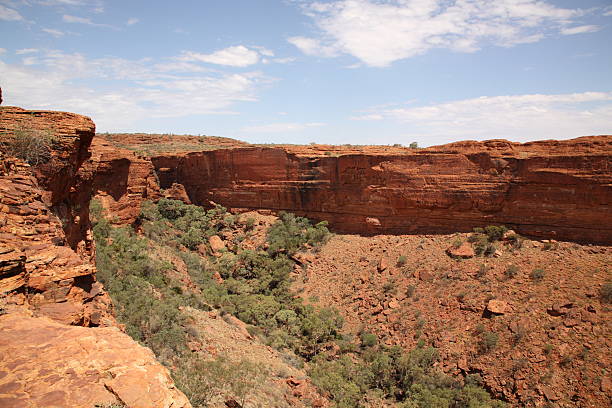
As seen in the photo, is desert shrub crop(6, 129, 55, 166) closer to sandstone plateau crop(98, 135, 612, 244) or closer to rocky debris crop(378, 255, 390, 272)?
rocky debris crop(378, 255, 390, 272)

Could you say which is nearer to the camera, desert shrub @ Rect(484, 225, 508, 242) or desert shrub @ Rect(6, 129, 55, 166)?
desert shrub @ Rect(6, 129, 55, 166)

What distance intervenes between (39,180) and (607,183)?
22.5m

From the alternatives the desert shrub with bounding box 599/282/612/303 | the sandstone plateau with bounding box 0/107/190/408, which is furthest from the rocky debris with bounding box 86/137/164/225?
the desert shrub with bounding box 599/282/612/303

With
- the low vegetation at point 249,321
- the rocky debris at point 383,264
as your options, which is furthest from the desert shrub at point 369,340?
the rocky debris at point 383,264

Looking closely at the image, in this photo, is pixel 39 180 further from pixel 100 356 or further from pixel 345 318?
pixel 345 318

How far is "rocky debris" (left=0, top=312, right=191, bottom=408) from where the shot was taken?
10.7 feet

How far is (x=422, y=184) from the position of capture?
23.2m

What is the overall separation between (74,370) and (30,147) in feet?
23.0

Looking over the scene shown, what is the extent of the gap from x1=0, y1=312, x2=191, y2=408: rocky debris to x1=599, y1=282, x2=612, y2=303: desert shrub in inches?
665

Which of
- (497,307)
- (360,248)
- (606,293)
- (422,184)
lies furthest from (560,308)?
(360,248)

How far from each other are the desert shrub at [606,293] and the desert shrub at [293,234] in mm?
14749

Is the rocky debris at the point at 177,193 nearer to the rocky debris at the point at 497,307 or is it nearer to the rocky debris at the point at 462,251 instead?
the rocky debris at the point at 462,251

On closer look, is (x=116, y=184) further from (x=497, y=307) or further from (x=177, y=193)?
(x=497, y=307)

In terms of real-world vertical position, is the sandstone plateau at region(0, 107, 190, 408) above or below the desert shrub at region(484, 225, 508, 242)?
above
